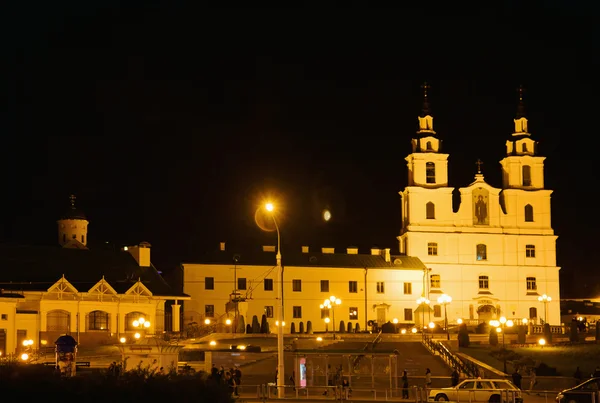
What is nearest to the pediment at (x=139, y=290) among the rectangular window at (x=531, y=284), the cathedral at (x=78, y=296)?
the cathedral at (x=78, y=296)

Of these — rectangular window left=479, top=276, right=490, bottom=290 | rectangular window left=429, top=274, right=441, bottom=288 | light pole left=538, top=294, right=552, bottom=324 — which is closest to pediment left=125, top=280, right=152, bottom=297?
rectangular window left=429, top=274, right=441, bottom=288

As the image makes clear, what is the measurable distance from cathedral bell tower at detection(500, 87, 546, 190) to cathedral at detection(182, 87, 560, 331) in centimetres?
9

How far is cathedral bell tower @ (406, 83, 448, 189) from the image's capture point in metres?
89.6

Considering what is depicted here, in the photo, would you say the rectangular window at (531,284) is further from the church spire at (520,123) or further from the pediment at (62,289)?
the pediment at (62,289)

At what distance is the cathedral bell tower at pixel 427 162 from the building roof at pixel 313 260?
680 cm

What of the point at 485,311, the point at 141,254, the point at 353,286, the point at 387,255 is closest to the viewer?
the point at 141,254

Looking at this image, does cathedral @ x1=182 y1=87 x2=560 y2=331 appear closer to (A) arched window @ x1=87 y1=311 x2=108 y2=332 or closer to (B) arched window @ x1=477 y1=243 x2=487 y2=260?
(B) arched window @ x1=477 y1=243 x2=487 y2=260

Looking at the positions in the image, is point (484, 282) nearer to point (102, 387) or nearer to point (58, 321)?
point (58, 321)

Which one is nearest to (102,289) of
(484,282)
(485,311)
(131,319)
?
(131,319)

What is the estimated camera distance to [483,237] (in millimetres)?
90312

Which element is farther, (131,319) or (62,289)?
(131,319)

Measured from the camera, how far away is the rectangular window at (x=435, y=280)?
289 ft

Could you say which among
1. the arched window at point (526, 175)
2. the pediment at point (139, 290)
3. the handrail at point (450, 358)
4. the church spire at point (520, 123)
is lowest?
the handrail at point (450, 358)

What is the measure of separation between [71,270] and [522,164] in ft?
135
